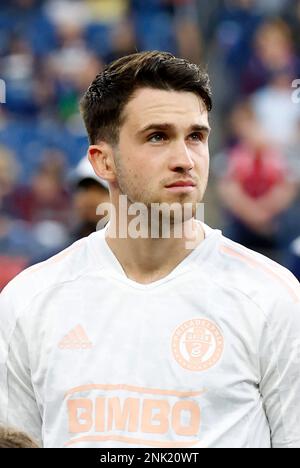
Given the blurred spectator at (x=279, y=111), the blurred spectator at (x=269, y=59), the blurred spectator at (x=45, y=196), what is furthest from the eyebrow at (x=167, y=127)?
the blurred spectator at (x=269, y=59)

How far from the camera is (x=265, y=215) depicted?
23.8ft

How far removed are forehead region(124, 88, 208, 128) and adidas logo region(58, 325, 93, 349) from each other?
679mm

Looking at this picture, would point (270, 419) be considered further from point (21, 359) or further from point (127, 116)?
point (127, 116)

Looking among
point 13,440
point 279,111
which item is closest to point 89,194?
point 279,111

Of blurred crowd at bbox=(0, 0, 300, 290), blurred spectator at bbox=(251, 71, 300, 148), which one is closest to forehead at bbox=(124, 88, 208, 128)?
blurred crowd at bbox=(0, 0, 300, 290)

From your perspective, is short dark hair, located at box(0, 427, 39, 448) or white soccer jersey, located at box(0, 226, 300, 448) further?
white soccer jersey, located at box(0, 226, 300, 448)

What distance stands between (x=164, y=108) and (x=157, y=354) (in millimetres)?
756

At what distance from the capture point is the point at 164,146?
317 cm

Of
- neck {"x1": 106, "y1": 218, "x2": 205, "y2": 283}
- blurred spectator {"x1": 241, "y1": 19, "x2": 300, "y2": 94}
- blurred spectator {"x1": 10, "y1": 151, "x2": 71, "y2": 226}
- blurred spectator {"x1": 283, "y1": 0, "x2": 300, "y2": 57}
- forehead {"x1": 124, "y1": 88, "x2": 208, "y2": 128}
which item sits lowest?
neck {"x1": 106, "y1": 218, "x2": 205, "y2": 283}

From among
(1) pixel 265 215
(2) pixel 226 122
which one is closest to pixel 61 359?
(1) pixel 265 215

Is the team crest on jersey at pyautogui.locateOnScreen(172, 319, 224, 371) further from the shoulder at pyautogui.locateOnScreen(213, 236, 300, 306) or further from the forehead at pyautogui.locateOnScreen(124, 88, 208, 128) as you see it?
the forehead at pyautogui.locateOnScreen(124, 88, 208, 128)

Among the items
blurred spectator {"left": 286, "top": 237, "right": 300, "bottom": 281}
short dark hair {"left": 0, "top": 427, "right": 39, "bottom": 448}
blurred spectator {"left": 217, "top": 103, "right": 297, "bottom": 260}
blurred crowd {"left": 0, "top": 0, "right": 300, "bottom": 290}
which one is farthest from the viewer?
blurred crowd {"left": 0, "top": 0, "right": 300, "bottom": 290}

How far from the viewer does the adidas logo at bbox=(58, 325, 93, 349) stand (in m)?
3.16

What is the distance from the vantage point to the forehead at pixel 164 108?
125 inches
